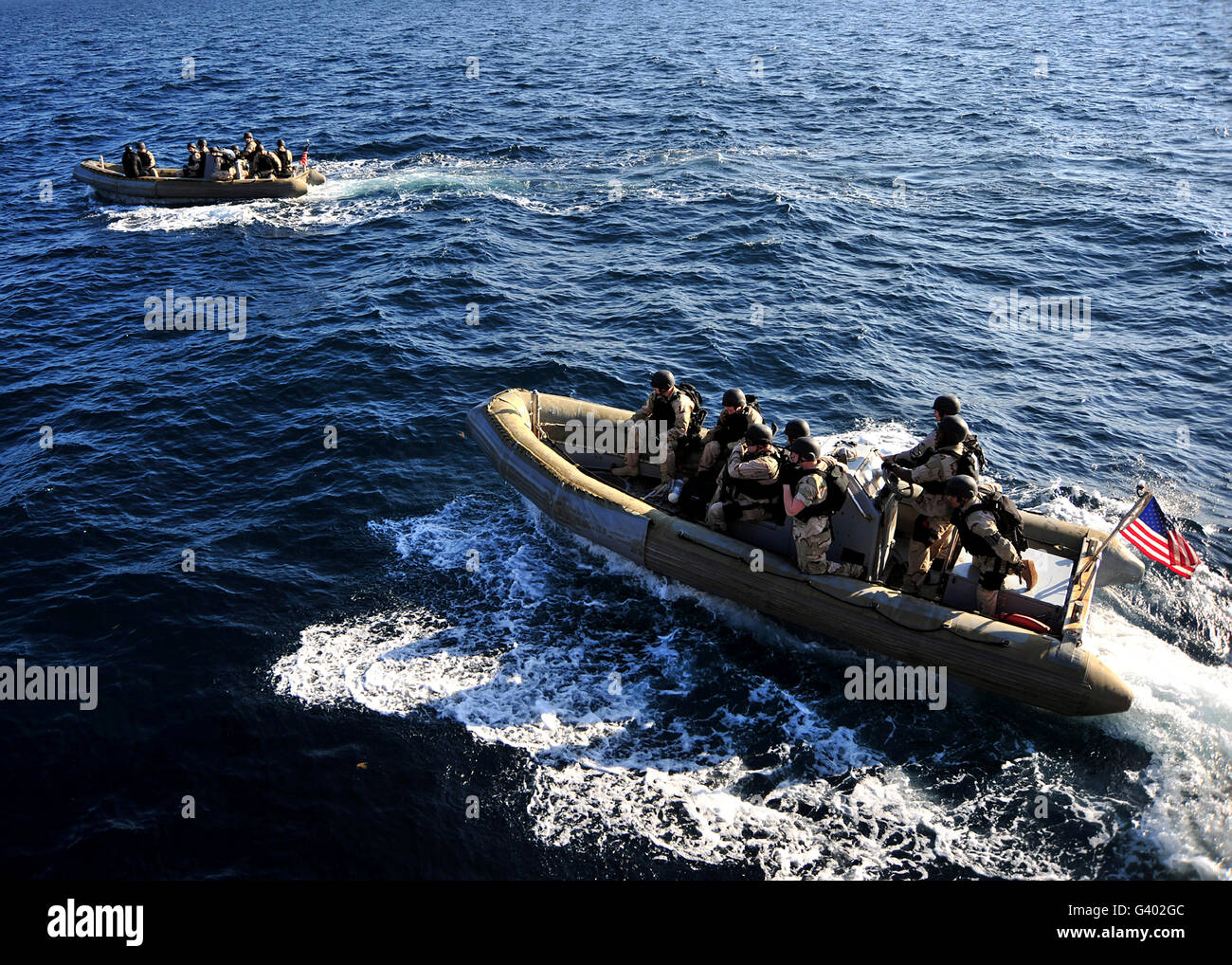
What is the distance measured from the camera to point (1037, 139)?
3731 cm

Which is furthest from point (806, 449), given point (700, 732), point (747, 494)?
point (700, 732)

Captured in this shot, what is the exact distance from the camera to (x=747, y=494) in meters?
14.1

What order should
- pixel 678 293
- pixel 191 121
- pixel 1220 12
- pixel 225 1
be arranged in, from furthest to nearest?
pixel 225 1, pixel 1220 12, pixel 191 121, pixel 678 293

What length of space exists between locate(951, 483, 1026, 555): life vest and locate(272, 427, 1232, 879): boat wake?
1.97 m

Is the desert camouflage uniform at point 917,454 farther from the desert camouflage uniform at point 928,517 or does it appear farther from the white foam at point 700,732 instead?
the white foam at point 700,732

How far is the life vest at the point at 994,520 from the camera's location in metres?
12.4

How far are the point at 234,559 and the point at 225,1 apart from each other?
87.7m

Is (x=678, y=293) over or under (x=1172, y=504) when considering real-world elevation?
over

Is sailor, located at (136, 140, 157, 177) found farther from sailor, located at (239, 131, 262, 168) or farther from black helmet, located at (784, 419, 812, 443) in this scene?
black helmet, located at (784, 419, 812, 443)

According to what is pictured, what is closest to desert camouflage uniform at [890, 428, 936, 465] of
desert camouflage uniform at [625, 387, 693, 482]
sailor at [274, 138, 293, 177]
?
desert camouflage uniform at [625, 387, 693, 482]

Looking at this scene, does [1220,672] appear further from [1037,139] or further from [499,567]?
[1037,139]

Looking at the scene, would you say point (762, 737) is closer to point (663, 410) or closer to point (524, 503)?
point (663, 410)
